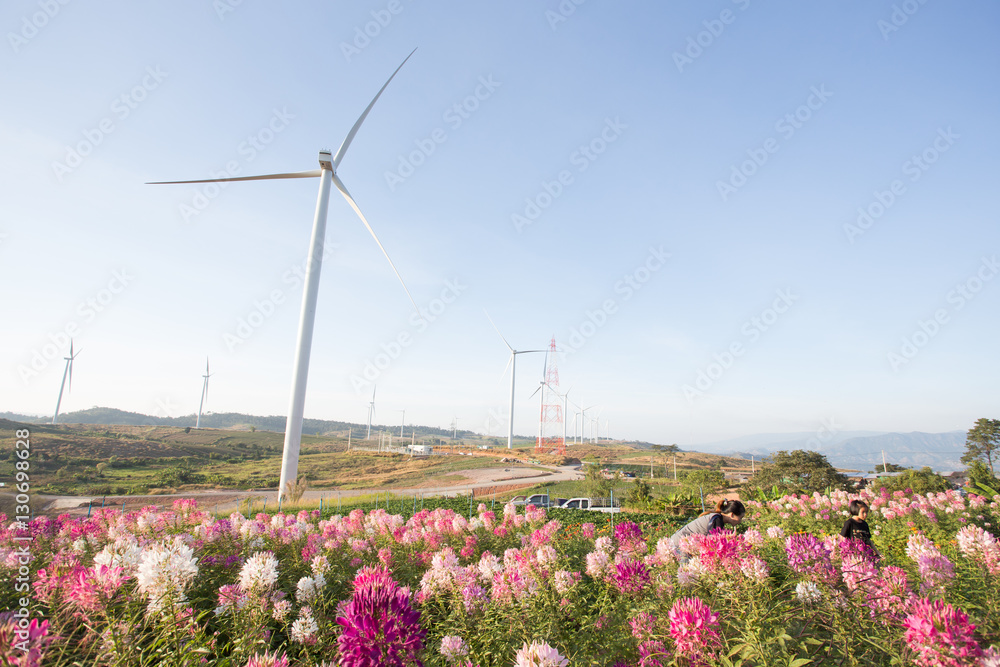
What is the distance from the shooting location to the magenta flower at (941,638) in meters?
1.97

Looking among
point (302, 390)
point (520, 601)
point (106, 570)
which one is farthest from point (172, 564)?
point (302, 390)

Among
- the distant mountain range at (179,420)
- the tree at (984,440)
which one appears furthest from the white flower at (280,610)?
the distant mountain range at (179,420)

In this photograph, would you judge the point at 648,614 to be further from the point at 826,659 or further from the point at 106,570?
the point at 106,570

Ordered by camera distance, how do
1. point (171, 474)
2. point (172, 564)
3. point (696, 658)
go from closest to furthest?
point (696, 658) < point (172, 564) < point (171, 474)

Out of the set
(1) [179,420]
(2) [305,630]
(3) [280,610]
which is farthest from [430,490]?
(1) [179,420]

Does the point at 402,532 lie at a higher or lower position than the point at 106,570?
lower

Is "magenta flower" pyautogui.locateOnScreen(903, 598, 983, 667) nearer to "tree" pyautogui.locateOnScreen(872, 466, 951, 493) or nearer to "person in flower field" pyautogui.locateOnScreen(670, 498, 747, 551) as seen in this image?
"person in flower field" pyautogui.locateOnScreen(670, 498, 747, 551)

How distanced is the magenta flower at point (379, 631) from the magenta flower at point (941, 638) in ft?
7.33

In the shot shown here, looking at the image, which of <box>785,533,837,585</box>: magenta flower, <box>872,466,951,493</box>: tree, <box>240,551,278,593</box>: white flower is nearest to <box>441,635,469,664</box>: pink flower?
<box>240,551,278,593</box>: white flower

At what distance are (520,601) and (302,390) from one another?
1957 centimetres

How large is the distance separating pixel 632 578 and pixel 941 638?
5.55 feet

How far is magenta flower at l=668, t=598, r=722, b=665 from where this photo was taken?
7.20 feet

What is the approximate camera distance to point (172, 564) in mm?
2727

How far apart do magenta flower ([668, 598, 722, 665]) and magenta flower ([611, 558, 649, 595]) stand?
1069mm
